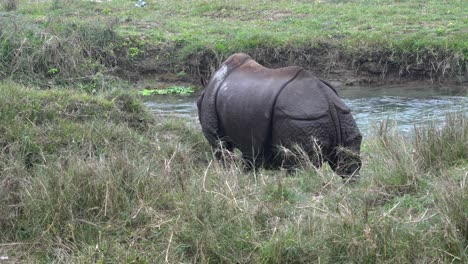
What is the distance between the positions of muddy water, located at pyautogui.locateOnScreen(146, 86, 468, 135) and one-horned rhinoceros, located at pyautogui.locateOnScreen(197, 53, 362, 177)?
3.14m

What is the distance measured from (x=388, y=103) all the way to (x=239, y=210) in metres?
7.95

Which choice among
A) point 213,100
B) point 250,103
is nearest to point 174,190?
point 250,103

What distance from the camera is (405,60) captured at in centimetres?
1466

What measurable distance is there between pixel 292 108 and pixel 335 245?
7.50ft

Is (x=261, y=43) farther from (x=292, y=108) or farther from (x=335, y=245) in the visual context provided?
(x=335, y=245)

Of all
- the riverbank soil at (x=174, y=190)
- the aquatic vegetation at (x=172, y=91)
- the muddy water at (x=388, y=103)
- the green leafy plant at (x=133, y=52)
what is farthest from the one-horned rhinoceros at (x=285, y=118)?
the green leafy plant at (x=133, y=52)

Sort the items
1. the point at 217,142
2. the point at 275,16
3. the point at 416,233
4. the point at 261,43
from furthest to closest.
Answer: the point at 275,16 → the point at 261,43 → the point at 217,142 → the point at 416,233

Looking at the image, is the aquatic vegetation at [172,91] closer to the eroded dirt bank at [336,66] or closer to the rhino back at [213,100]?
the eroded dirt bank at [336,66]

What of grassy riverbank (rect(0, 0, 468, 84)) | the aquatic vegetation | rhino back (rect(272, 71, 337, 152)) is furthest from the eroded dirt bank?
rhino back (rect(272, 71, 337, 152))

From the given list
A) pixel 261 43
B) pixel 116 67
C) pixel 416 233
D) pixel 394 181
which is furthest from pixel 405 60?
pixel 416 233

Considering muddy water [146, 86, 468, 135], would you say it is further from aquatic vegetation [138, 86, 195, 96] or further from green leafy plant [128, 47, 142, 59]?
green leafy plant [128, 47, 142, 59]

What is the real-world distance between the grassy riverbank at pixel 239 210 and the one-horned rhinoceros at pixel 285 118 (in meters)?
0.35

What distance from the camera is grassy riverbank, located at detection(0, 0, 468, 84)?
12.9 metres

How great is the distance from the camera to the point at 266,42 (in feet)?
49.3
